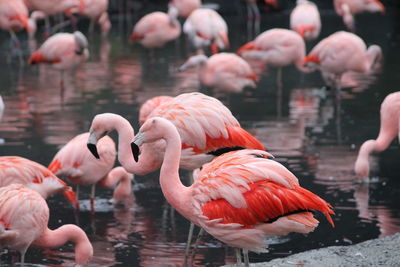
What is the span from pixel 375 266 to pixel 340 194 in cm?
191

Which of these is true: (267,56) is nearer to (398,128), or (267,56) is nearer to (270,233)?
(398,128)

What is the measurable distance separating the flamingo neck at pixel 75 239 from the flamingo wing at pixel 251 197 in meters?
1.17

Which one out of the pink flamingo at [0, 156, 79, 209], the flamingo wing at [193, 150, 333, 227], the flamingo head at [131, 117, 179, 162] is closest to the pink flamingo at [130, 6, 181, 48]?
the pink flamingo at [0, 156, 79, 209]

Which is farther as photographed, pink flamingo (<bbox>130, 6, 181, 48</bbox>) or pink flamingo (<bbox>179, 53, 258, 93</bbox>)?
pink flamingo (<bbox>130, 6, 181, 48</bbox>)

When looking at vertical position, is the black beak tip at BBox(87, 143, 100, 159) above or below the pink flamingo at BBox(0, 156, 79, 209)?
above

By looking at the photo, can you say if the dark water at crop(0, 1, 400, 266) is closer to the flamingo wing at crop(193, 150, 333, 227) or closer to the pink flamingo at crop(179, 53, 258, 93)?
the pink flamingo at crop(179, 53, 258, 93)

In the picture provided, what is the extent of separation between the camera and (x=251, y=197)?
3.96 meters

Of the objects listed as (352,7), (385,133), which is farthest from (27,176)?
(352,7)

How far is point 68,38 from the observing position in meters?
11.2

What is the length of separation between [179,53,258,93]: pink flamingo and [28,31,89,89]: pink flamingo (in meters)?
1.95

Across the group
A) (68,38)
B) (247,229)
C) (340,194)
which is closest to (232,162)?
(247,229)

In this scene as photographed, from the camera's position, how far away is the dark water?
5.41 meters

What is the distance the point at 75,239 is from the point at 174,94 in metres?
5.76

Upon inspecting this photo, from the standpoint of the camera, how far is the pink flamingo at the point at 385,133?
267 inches
